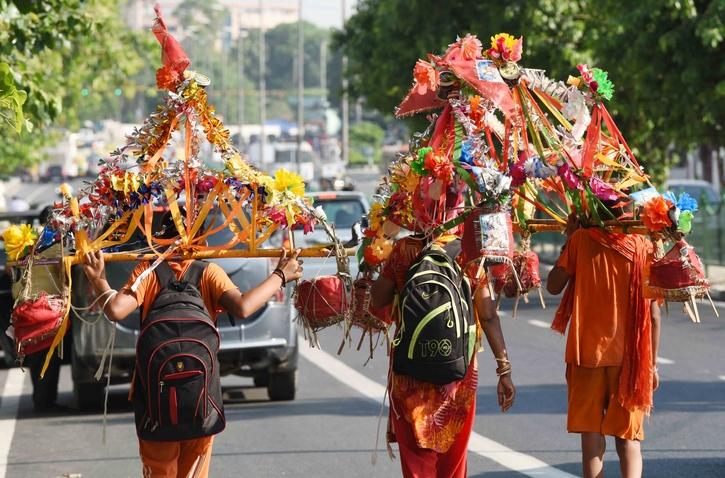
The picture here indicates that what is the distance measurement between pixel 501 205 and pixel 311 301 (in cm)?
106

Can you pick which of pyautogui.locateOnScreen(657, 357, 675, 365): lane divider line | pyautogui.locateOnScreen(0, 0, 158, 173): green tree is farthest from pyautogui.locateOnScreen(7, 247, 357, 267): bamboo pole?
pyautogui.locateOnScreen(657, 357, 675, 365): lane divider line

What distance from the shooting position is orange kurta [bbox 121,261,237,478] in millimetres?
6309

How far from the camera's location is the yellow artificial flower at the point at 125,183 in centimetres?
666

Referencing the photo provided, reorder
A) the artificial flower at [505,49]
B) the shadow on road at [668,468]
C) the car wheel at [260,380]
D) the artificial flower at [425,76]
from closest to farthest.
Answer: the artificial flower at [425,76] → the artificial flower at [505,49] → the shadow on road at [668,468] → the car wheel at [260,380]

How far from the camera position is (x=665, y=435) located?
33.3 ft

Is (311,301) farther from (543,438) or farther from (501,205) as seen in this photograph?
(543,438)

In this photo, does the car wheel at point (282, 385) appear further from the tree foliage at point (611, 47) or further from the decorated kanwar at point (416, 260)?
the tree foliage at point (611, 47)

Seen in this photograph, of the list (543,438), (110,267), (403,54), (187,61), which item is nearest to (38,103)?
(110,267)

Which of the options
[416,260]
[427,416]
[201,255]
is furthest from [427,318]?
[201,255]

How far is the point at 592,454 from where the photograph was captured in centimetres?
721

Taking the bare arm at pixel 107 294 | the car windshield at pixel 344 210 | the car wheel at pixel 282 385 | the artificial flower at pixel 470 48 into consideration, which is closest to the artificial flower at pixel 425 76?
the artificial flower at pixel 470 48

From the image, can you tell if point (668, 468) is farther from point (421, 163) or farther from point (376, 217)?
point (421, 163)

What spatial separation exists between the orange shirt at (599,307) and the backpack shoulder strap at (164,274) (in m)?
1.99

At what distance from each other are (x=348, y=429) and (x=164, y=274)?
4858 millimetres
